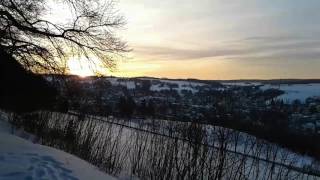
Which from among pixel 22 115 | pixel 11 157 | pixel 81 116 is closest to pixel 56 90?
pixel 22 115

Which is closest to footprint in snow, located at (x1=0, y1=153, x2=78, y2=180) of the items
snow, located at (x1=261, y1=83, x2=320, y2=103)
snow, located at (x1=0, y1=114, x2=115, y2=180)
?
snow, located at (x1=0, y1=114, x2=115, y2=180)

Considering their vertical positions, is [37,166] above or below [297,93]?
above

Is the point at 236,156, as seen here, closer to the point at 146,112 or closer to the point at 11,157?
the point at 146,112

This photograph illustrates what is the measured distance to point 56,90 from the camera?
23250 millimetres

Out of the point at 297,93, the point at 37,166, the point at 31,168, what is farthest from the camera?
the point at 297,93

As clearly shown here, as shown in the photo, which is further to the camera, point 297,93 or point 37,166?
point 297,93

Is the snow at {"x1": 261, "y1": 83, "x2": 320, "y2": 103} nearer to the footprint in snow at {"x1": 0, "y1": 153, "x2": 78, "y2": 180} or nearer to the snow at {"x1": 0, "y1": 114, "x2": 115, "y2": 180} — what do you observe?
the snow at {"x1": 0, "y1": 114, "x2": 115, "y2": 180}

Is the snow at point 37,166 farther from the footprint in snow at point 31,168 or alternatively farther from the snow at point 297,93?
the snow at point 297,93

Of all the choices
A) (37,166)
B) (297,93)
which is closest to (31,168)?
(37,166)

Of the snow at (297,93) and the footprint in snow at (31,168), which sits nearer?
the footprint in snow at (31,168)

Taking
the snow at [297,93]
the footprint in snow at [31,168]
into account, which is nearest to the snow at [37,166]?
the footprint in snow at [31,168]

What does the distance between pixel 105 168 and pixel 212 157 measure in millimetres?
3590

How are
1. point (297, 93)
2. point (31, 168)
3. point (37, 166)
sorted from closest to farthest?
point (31, 168) < point (37, 166) < point (297, 93)

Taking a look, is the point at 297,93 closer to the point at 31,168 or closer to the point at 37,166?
the point at 37,166
